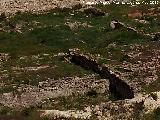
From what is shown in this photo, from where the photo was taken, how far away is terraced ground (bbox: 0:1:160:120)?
110 ft

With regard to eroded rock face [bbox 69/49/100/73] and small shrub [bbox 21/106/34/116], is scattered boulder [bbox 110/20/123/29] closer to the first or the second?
eroded rock face [bbox 69/49/100/73]

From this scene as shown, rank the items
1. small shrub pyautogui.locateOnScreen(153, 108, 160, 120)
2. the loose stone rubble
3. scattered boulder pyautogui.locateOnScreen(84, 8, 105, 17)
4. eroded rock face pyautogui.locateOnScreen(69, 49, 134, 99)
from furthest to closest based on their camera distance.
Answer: scattered boulder pyautogui.locateOnScreen(84, 8, 105, 17), the loose stone rubble, eroded rock face pyautogui.locateOnScreen(69, 49, 134, 99), small shrub pyautogui.locateOnScreen(153, 108, 160, 120)

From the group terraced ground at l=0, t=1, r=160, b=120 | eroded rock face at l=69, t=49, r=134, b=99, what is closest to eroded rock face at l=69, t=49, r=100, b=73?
eroded rock face at l=69, t=49, r=134, b=99

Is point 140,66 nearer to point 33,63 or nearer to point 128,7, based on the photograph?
point 33,63

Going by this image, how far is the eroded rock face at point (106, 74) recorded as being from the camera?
35.0 metres

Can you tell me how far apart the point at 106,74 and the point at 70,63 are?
781 cm

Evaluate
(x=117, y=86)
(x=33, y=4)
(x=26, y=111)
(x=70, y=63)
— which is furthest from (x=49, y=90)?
(x=33, y=4)

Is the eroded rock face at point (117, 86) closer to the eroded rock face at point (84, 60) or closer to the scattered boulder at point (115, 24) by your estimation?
the eroded rock face at point (84, 60)

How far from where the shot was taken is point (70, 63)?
152 ft

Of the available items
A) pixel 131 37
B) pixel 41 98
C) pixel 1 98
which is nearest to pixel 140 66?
pixel 41 98

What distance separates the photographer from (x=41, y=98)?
3606 centimetres

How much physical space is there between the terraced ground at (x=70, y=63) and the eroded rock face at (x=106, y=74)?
0.46 m

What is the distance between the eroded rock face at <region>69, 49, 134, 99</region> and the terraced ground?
1.52 ft

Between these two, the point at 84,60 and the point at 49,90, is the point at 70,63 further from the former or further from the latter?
the point at 49,90
